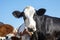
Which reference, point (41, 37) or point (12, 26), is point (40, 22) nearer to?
point (41, 37)

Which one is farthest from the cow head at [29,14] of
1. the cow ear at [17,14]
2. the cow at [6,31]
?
the cow at [6,31]

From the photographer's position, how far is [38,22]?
10.9m

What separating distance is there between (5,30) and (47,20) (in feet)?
10.2

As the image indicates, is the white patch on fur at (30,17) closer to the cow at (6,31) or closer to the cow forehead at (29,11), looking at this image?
the cow forehead at (29,11)

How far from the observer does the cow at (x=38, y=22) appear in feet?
34.2

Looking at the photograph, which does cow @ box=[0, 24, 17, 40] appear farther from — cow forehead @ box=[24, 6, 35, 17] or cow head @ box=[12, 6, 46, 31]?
cow forehead @ box=[24, 6, 35, 17]

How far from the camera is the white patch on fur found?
1021 cm

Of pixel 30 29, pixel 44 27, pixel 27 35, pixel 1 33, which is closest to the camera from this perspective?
Result: pixel 30 29

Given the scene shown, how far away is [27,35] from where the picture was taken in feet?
39.2

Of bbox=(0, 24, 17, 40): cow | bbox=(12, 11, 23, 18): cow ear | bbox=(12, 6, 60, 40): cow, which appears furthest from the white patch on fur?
bbox=(0, 24, 17, 40): cow

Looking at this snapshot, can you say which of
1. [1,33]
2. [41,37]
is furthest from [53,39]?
[1,33]

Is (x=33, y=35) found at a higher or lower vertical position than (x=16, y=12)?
lower

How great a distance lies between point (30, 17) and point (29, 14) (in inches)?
7.5

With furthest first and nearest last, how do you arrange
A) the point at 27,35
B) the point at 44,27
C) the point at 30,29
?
the point at 27,35 < the point at 44,27 < the point at 30,29
